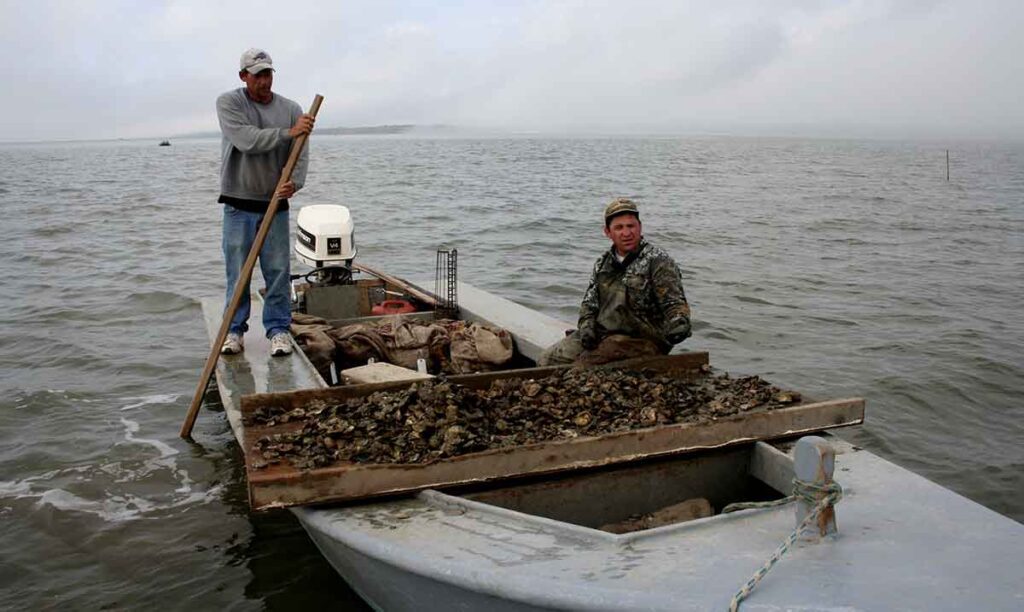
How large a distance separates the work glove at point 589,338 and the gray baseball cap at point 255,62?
8.41 ft

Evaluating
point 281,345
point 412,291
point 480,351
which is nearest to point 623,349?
point 480,351

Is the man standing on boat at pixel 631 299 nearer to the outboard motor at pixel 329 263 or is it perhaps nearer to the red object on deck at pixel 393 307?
the red object on deck at pixel 393 307

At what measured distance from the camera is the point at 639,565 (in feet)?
9.13

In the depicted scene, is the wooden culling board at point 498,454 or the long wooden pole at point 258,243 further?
the long wooden pole at point 258,243

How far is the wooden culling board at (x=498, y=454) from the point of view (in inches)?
133

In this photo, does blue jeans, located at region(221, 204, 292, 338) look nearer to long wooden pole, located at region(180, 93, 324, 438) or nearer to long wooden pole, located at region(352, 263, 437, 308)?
long wooden pole, located at region(180, 93, 324, 438)

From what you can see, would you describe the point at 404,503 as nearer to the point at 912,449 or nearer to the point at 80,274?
the point at 912,449

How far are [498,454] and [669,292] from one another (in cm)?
186

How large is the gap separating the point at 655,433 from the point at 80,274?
13053 mm

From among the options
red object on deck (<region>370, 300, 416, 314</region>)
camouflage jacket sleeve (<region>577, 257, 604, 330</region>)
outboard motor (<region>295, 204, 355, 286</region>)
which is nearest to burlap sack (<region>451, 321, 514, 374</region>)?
camouflage jacket sleeve (<region>577, 257, 604, 330</region>)

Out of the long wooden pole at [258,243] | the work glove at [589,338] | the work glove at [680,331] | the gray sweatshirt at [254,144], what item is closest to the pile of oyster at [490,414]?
the work glove at [680,331]

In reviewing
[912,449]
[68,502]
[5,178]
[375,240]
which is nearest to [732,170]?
[375,240]

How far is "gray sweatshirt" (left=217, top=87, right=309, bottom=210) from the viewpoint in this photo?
5328mm

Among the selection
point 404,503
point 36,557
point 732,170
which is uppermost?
point 732,170
